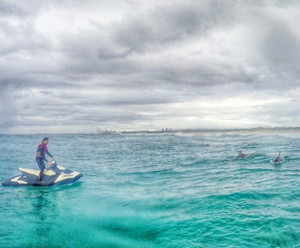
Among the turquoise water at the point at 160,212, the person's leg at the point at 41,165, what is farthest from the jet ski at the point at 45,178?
the turquoise water at the point at 160,212

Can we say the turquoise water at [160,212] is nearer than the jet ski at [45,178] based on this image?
Yes

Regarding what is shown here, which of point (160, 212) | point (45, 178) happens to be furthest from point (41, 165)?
point (160, 212)

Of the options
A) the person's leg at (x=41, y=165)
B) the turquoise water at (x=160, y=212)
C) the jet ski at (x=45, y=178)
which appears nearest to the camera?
the turquoise water at (x=160, y=212)

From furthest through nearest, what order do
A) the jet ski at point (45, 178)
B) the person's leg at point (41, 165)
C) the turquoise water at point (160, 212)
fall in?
the jet ski at point (45, 178)
the person's leg at point (41, 165)
the turquoise water at point (160, 212)

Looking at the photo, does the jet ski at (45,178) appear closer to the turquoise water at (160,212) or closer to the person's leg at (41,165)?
the person's leg at (41,165)

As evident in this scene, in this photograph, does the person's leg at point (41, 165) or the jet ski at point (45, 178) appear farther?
the jet ski at point (45, 178)

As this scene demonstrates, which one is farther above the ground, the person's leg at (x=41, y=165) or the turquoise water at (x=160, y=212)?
the person's leg at (x=41, y=165)

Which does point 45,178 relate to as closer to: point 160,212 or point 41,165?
point 41,165

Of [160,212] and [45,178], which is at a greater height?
[45,178]

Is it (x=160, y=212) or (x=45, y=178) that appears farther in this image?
(x=45, y=178)

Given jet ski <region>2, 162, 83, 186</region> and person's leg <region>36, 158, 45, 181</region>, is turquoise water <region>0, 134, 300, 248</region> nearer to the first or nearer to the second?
jet ski <region>2, 162, 83, 186</region>

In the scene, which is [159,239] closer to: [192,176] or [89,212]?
[89,212]

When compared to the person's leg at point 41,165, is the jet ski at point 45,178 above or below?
below

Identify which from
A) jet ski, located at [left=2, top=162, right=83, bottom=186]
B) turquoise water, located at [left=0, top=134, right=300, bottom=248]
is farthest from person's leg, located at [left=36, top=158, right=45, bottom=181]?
turquoise water, located at [left=0, top=134, right=300, bottom=248]
